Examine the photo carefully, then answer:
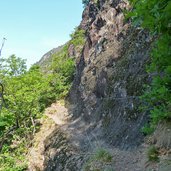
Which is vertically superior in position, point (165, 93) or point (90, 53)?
point (90, 53)

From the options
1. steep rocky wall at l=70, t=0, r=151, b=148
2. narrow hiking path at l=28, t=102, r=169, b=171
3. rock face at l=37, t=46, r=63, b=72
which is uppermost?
rock face at l=37, t=46, r=63, b=72

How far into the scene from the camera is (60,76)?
2911 cm

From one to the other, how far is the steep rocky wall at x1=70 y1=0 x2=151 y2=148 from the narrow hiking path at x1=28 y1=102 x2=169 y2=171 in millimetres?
583

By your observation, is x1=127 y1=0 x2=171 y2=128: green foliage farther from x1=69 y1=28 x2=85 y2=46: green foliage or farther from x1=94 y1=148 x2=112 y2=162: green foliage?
x1=69 y1=28 x2=85 y2=46: green foliage

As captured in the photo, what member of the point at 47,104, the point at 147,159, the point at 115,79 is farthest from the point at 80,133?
the point at 47,104

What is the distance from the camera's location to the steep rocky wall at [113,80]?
44.0 ft

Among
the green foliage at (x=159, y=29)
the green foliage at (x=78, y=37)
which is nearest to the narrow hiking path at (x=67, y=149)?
the green foliage at (x=159, y=29)

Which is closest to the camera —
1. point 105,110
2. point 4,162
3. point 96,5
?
point 105,110

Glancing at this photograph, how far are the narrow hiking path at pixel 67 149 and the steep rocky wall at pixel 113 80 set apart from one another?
0.58 meters

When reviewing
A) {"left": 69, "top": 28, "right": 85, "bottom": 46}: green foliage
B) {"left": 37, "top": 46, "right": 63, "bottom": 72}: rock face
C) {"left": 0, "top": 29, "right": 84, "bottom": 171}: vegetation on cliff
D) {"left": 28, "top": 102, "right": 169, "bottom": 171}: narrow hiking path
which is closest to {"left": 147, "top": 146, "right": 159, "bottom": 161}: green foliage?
{"left": 28, "top": 102, "right": 169, "bottom": 171}: narrow hiking path

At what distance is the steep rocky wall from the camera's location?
1342 cm

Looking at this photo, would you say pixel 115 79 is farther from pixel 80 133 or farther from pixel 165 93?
pixel 165 93

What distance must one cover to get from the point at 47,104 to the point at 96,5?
13.1 meters

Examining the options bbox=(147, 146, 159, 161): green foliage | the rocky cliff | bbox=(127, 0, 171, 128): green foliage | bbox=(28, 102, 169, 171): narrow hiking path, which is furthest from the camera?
the rocky cliff
